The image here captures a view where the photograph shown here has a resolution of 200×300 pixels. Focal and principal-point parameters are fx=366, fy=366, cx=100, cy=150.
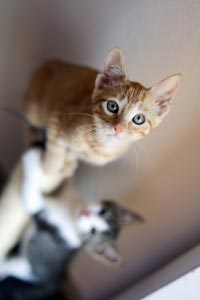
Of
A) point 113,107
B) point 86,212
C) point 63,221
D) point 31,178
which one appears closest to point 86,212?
point 86,212

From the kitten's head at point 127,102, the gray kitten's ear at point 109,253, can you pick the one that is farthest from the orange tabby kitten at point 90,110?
the gray kitten's ear at point 109,253

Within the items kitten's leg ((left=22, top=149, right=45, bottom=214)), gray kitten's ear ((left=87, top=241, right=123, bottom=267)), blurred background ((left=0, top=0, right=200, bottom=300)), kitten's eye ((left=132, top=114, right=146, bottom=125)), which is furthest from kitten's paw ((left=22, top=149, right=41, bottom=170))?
kitten's eye ((left=132, top=114, right=146, bottom=125))

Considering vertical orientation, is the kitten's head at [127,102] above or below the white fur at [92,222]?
above

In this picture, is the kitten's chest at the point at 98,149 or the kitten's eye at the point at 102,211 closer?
the kitten's chest at the point at 98,149

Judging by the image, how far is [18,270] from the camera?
128cm

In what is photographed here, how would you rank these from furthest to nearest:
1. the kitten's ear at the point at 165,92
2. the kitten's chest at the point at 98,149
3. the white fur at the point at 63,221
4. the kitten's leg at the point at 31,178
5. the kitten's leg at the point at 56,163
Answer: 1. the white fur at the point at 63,221
2. the kitten's leg at the point at 31,178
3. the kitten's leg at the point at 56,163
4. the kitten's chest at the point at 98,149
5. the kitten's ear at the point at 165,92

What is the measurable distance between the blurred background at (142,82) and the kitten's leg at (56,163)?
0.14 m

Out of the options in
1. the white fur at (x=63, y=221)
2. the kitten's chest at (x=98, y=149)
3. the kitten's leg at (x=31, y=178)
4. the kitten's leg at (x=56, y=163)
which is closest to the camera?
the kitten's chest at (x=98, y=149)

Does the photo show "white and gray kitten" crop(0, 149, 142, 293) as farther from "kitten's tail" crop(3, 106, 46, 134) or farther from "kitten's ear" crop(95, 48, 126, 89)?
"kitten's ear" crop(95, 48, 126, 89)

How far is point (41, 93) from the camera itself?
1.16 metres

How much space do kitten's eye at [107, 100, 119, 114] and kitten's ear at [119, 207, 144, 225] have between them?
452 millimetres

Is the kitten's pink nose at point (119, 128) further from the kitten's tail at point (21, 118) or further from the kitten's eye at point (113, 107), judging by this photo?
the kitten's tail at point (21, 118)

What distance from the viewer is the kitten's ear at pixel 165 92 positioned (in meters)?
0.74

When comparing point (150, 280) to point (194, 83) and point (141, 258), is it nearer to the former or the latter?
point (141, 258)
